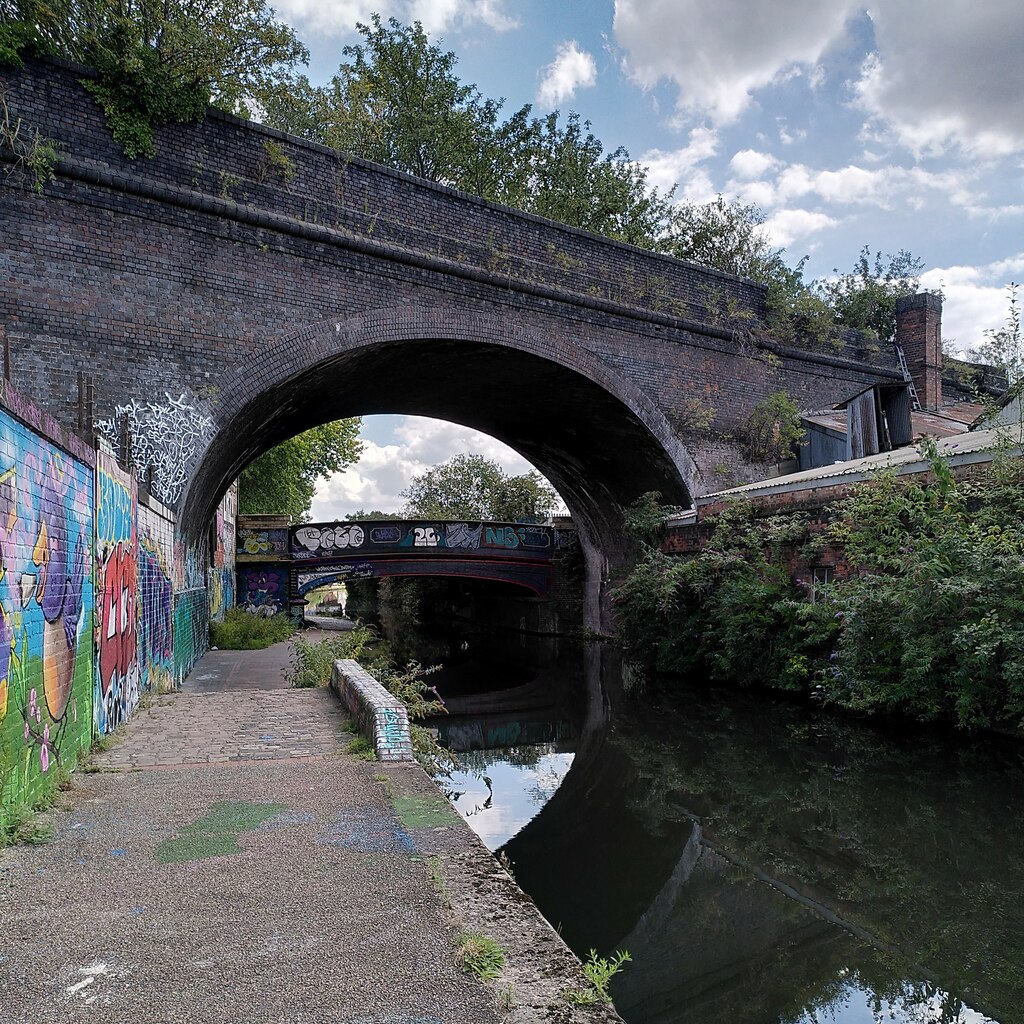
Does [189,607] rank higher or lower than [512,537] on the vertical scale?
lower

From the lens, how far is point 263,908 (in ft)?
8.68

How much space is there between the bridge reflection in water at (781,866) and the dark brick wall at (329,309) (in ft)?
17.8

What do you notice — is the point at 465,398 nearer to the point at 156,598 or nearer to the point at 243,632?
the point at 243,632

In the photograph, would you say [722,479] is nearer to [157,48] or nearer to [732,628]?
[732,628]

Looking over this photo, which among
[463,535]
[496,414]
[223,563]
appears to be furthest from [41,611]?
[463,535]

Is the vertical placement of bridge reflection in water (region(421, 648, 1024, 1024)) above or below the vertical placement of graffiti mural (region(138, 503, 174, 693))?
below

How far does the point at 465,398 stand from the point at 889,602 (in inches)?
322

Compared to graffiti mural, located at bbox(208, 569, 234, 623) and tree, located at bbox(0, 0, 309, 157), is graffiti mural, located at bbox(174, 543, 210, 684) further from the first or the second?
tree, located at bbox(0, 0, 309, 157)

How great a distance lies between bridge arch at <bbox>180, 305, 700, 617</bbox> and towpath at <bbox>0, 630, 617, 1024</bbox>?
5.36 meters

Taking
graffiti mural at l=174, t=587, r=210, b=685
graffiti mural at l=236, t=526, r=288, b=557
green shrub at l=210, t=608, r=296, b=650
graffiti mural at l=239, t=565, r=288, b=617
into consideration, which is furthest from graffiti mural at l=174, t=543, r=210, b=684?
graffiti mural at l=239, t=565, r=288, b=617

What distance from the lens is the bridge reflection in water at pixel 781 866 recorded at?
346cm

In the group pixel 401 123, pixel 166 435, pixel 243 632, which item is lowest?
pixel 243 632

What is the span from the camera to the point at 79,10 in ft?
27.0

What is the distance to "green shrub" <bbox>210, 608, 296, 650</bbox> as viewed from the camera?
14398 millimetres
